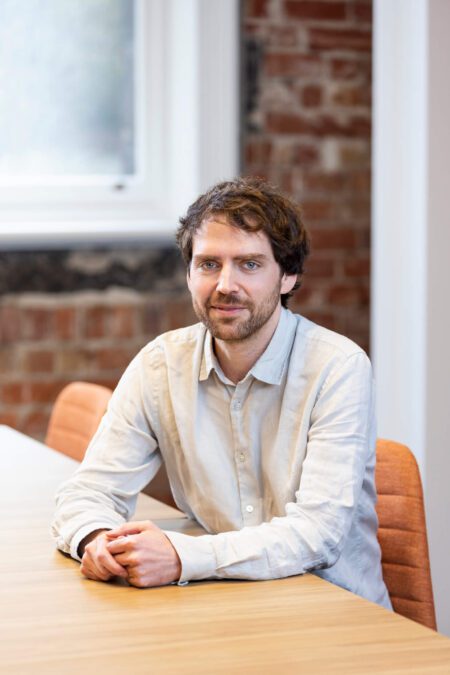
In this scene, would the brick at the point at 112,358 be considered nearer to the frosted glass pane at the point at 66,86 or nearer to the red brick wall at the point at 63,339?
the red brick wall at the point at 63,339

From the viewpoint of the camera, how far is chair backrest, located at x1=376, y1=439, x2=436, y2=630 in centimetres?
200

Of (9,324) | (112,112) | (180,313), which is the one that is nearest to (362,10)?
(112,112)

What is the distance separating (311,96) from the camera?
4082 mm

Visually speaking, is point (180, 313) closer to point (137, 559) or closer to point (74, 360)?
point (74, 360)

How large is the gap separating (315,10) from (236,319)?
241cm

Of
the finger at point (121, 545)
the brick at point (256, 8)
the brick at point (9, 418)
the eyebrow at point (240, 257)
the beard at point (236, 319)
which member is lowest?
the brick at point (9, 418)

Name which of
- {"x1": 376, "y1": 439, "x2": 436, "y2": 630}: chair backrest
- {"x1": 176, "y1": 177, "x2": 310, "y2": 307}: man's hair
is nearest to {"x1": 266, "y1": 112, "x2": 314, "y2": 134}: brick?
{"x1": 176, "y1": 177, "x2": 310, "y2": 307}: man's hair

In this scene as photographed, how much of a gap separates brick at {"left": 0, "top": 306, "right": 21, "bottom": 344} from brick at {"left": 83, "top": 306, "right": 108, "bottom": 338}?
23 cm

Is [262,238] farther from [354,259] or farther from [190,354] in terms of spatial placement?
[354,259]

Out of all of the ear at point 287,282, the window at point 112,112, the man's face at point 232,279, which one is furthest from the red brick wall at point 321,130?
the man's face at point 232,279

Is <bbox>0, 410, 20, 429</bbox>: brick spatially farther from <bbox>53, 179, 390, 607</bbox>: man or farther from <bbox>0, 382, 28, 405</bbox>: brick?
<bbox>53, 179, 390, 607</bbox>: man

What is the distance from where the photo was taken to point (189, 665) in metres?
1.33

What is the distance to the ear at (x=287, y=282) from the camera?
2008mm

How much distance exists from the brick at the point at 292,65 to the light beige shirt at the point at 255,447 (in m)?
2.14
